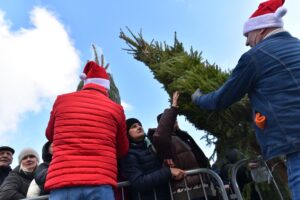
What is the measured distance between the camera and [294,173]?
2.00m

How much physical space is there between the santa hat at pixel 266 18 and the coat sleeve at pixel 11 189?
8.77 ft

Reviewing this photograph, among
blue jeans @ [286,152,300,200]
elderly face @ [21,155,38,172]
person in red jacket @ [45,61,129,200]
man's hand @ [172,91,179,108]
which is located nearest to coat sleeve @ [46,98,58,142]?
person in red jacket @ [45,61,129,200]

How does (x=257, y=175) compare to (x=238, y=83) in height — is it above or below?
below

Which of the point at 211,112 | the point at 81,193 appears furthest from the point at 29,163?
the point at 211,112

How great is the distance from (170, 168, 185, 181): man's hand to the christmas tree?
1.32 feet

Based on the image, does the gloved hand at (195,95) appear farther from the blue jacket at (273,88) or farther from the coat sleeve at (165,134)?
the blue jacket at (273,88)

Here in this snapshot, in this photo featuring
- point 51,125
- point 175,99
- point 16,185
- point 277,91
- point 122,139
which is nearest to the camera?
point 277,91

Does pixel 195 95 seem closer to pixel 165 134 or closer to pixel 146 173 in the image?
pixel 165 134

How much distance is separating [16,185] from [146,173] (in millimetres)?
1486

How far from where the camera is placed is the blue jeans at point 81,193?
2477mm

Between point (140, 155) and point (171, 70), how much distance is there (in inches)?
36.0

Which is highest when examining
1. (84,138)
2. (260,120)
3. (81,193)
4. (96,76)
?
(96,76)

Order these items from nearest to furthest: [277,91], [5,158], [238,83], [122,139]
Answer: [277,91]
[238,83]
[122,139]
[5,158]

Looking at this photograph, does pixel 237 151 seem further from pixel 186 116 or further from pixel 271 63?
pixel 271 63
